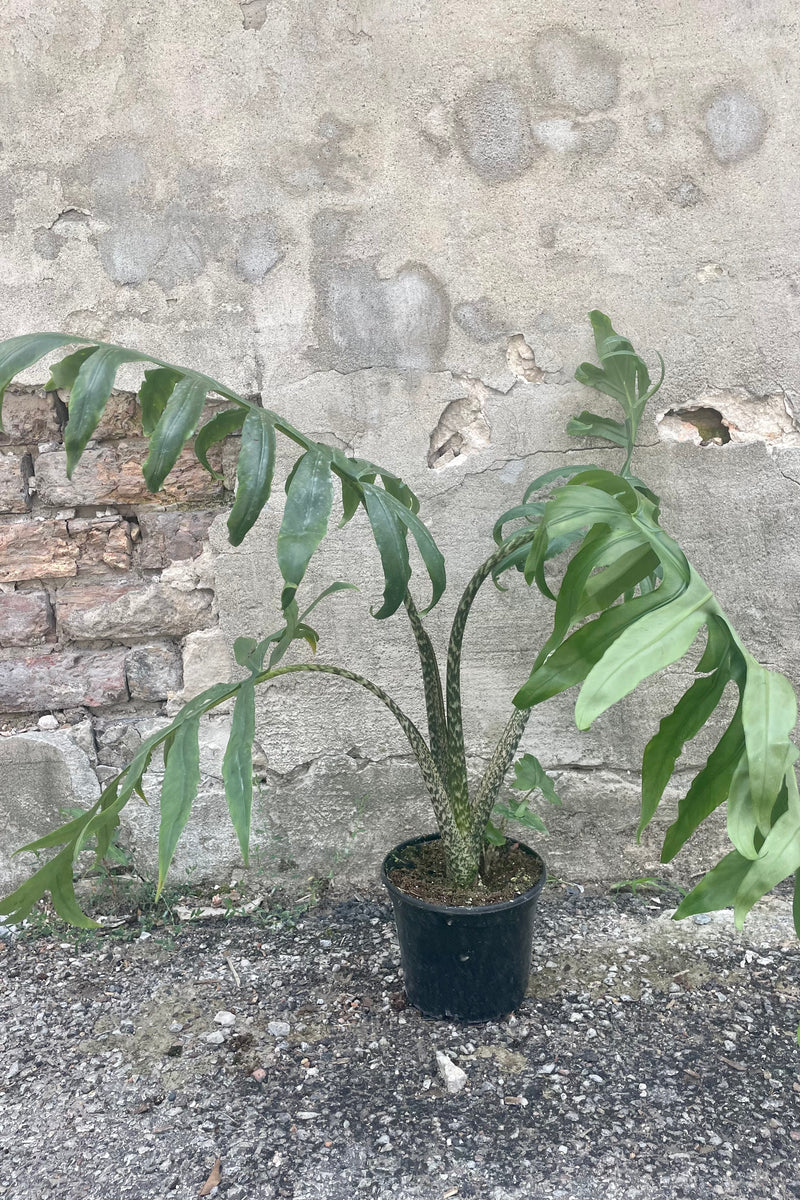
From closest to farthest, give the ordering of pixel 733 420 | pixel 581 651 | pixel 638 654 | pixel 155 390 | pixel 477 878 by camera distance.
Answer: pixel 638 654, pixel 581 651, pixel 155 390, pixel 477 878, pixel 733 420

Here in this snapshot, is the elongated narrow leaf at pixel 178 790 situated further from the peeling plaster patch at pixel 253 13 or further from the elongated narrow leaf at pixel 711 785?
the peeling plaster patch at pixel 253 13

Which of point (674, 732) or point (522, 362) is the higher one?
point (522, 362)

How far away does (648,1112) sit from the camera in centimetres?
134

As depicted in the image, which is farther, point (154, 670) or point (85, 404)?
point (154, 670)

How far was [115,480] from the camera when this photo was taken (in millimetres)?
1913

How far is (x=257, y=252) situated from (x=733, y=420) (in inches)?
42.6

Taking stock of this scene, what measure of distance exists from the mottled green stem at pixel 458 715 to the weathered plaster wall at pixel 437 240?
0.34 m

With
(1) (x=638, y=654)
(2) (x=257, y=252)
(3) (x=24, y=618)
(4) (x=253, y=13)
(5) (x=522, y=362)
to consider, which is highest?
(4) (x=253, y=13)

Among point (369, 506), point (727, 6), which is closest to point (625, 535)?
point (369, 506)

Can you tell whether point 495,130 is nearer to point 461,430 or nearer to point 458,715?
point 461,430

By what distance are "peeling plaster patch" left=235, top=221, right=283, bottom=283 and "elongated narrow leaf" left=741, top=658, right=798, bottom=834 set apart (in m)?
1.38

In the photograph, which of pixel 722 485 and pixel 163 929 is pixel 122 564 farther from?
pixel 722 485

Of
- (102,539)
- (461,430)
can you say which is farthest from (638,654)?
(102,539)

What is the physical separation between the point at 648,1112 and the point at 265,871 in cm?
96
